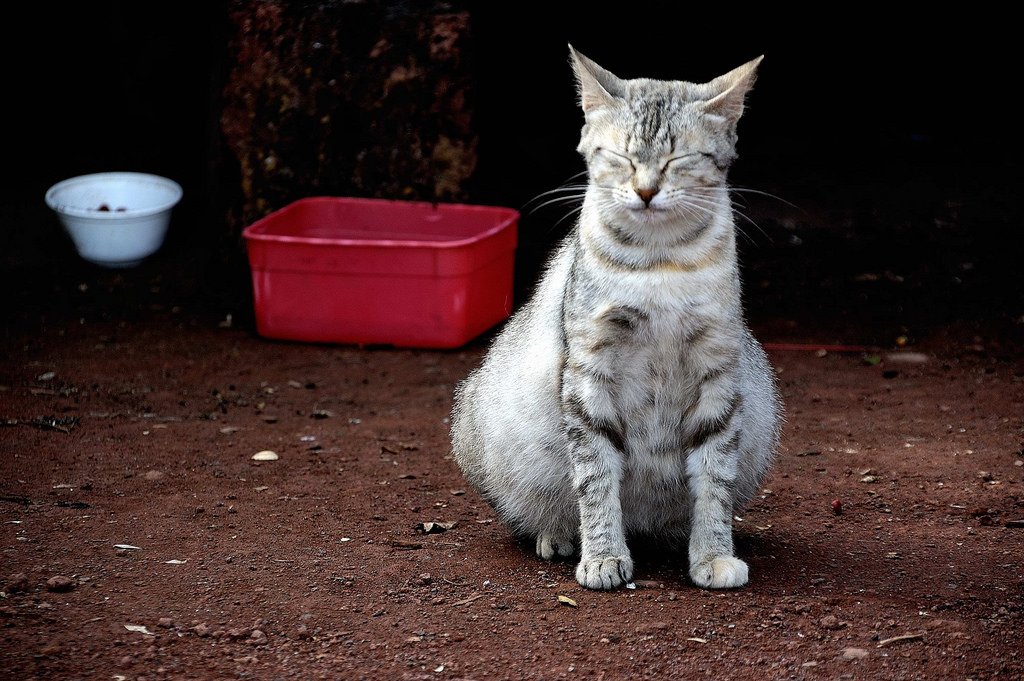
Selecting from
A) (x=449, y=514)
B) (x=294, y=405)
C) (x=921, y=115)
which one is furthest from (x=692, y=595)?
(x=921, y=115)

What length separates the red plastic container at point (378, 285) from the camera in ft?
20.2

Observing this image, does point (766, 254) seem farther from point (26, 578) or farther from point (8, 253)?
point (26, 578)

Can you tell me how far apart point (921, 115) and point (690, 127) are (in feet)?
23.4

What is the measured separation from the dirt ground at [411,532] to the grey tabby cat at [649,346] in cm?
23

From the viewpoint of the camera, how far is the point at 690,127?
3.32 m

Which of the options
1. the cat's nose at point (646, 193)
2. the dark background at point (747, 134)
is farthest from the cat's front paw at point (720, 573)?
the dark background at point (747, 134)

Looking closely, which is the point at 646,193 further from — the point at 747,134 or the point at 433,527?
the point at 747,134

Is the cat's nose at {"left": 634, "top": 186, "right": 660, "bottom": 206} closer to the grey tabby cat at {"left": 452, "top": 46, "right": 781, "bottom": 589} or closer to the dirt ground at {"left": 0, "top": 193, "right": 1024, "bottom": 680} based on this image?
the grey tabby cat at {"left": 452, "top": 46, "right": 781, "bottom": 589}

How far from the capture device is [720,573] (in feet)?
11.2

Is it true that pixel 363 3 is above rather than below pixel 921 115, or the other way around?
above

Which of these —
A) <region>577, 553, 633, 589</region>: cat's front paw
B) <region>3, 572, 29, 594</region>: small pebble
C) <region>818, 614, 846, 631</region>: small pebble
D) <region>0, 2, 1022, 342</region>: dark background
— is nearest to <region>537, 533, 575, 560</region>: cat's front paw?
<region>577, 553, 633, 589</region>: cat's front paw

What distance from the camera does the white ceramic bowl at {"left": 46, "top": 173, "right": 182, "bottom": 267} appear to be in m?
7.38

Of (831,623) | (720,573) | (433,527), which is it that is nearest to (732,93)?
(720,573)

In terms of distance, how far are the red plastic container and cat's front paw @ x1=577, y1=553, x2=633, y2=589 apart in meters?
2.89
